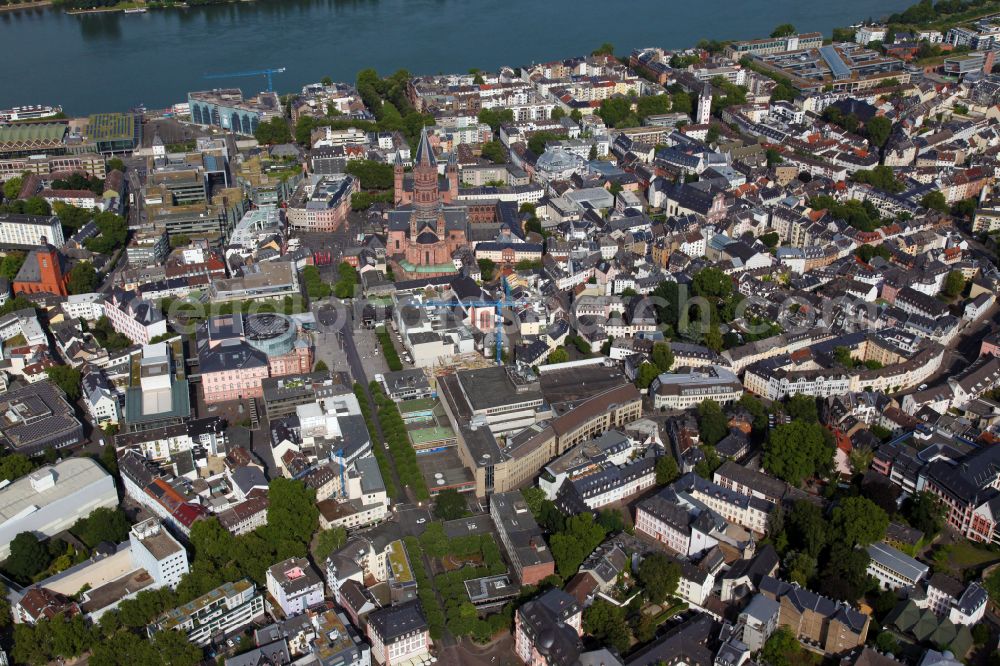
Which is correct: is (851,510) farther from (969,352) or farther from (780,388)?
(969,352)

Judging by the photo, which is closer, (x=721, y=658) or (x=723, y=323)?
(x=721, y=658)

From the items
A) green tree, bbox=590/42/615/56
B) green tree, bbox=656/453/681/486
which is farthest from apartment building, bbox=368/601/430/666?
green tree, bbox=590/42/615/56

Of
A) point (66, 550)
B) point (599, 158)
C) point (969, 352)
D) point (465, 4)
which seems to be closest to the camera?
point (66, 550)

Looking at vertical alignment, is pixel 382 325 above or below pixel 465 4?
below

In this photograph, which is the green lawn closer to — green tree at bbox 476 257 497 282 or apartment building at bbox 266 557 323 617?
apartment building at bbox 266 557 323 617

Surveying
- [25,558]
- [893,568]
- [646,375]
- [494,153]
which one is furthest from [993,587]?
[494,153]

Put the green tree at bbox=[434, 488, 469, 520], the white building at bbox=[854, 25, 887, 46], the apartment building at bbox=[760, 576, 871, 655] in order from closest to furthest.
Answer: the apartment building at bbox=[760, 576, 871, 655], the green tree at bbox=[434, 488, 469, 520], the white building at bbox=[854, 25, 887, 46]

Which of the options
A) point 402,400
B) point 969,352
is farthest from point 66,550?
point 969,352
